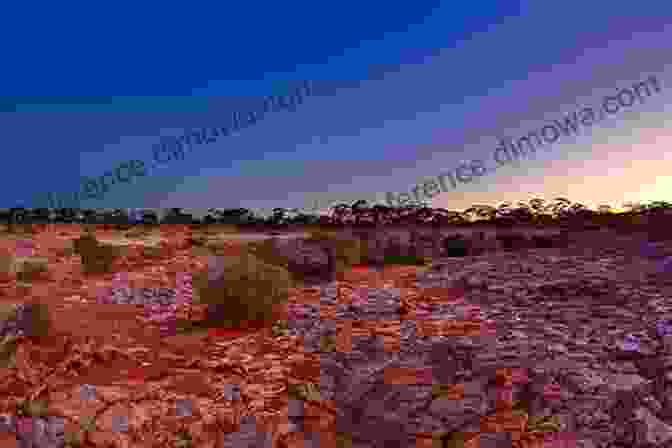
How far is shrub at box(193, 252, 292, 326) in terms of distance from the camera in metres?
9.09

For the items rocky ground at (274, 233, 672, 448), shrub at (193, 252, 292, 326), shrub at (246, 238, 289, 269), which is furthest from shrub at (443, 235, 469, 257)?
shrub at (193, 252, 292, 326)

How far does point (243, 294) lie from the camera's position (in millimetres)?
9070

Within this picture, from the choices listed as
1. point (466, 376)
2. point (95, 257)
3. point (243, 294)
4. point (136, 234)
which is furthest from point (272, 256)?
point (136, 234)

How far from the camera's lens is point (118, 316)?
10.2 m

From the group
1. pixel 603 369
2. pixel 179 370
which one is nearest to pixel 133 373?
pixel 179 370

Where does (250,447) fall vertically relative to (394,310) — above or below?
below

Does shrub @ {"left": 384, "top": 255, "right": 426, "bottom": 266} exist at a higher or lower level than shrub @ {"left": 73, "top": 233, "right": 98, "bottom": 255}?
lower

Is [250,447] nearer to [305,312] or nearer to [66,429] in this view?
[66,429]

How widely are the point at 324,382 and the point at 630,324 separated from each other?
358 centimetres

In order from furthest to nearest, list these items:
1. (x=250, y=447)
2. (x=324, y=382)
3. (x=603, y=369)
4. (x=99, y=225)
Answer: (x=99, y=225), (x=324, y=382), (x=603, y=369), (x=250, y=447)

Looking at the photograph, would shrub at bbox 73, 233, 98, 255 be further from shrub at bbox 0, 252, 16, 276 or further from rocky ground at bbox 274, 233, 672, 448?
rocky ground at bbox 274, 233, 672, 448

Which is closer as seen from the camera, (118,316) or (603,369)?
(603,369)

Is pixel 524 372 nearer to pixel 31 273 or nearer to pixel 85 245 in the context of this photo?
pixel 31 273

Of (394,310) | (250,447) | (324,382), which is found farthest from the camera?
(394,310)
